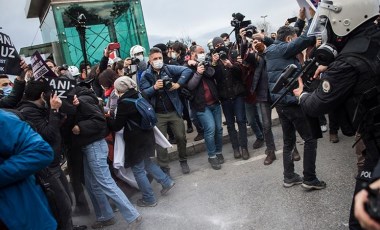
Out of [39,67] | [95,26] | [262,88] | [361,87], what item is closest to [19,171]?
[39,67]

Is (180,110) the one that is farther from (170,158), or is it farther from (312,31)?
(312,31)

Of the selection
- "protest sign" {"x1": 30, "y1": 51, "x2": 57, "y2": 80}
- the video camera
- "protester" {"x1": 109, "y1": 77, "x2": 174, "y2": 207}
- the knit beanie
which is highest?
"protest sign" {"x1": 30, "y1": 51, "x2": 57, "y2": 80}

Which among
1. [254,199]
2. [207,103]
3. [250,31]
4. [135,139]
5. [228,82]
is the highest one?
[250,31]

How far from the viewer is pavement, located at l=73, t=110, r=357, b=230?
3.24 meters

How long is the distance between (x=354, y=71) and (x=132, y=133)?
2.58 m

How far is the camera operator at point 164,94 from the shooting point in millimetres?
4656

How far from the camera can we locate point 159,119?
15.5 feet

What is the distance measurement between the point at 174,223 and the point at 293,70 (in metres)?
1.99

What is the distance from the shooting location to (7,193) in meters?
1.90

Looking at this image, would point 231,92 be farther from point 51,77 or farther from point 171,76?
point 51,77

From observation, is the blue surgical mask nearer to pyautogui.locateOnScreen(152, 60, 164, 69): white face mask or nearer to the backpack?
the backpack

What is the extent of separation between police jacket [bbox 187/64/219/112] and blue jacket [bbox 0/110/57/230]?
118 inches

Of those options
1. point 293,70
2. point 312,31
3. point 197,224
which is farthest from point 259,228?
point 312,31

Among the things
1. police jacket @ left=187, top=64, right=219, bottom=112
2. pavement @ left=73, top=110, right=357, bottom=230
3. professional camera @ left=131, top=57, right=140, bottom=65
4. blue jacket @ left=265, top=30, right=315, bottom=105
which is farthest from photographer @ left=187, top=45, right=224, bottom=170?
blue jacket @ left=265, top=30, right=315, bottom=105
